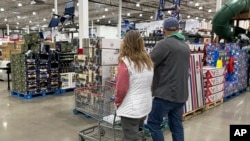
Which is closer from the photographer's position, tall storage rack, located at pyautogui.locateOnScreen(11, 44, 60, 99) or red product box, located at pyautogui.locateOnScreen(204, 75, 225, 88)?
red product box, located at pyautogui.locateOnScreen(204, 75, 225, 88)

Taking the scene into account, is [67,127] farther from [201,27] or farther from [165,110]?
[201,27]

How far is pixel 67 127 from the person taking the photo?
444 centimetres

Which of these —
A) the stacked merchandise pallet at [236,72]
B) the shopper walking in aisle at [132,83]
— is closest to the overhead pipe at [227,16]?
the stacked merchandise pallet at [236,72]

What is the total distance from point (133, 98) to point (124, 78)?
0.23 m

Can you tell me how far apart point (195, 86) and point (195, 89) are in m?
0.06

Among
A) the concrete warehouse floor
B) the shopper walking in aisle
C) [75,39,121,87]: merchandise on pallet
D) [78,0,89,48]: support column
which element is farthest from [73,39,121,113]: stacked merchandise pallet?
the shopper walking in aisle

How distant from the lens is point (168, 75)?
258 centimetres

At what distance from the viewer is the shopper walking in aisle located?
87.7 inches

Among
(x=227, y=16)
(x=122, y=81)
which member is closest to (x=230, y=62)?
(x=227, y=16)

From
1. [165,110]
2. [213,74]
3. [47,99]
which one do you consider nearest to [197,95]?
[213,74]

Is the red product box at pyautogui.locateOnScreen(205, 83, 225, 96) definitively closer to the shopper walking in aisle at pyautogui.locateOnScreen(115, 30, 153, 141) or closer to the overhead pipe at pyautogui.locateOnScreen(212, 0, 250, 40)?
the overhead pipe at pyautogui.locateOnScreen(212, 0, 250, 40)

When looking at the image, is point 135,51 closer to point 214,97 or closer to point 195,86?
point 195,86

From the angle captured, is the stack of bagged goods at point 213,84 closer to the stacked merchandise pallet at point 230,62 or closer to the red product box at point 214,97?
the red product box at point 214,97

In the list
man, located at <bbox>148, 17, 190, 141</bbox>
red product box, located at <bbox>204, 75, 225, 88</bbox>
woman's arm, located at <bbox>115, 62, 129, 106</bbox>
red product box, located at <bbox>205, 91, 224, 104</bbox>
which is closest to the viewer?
woman's arm, located at <bbox>115, 62, 129, 106</bbox>
